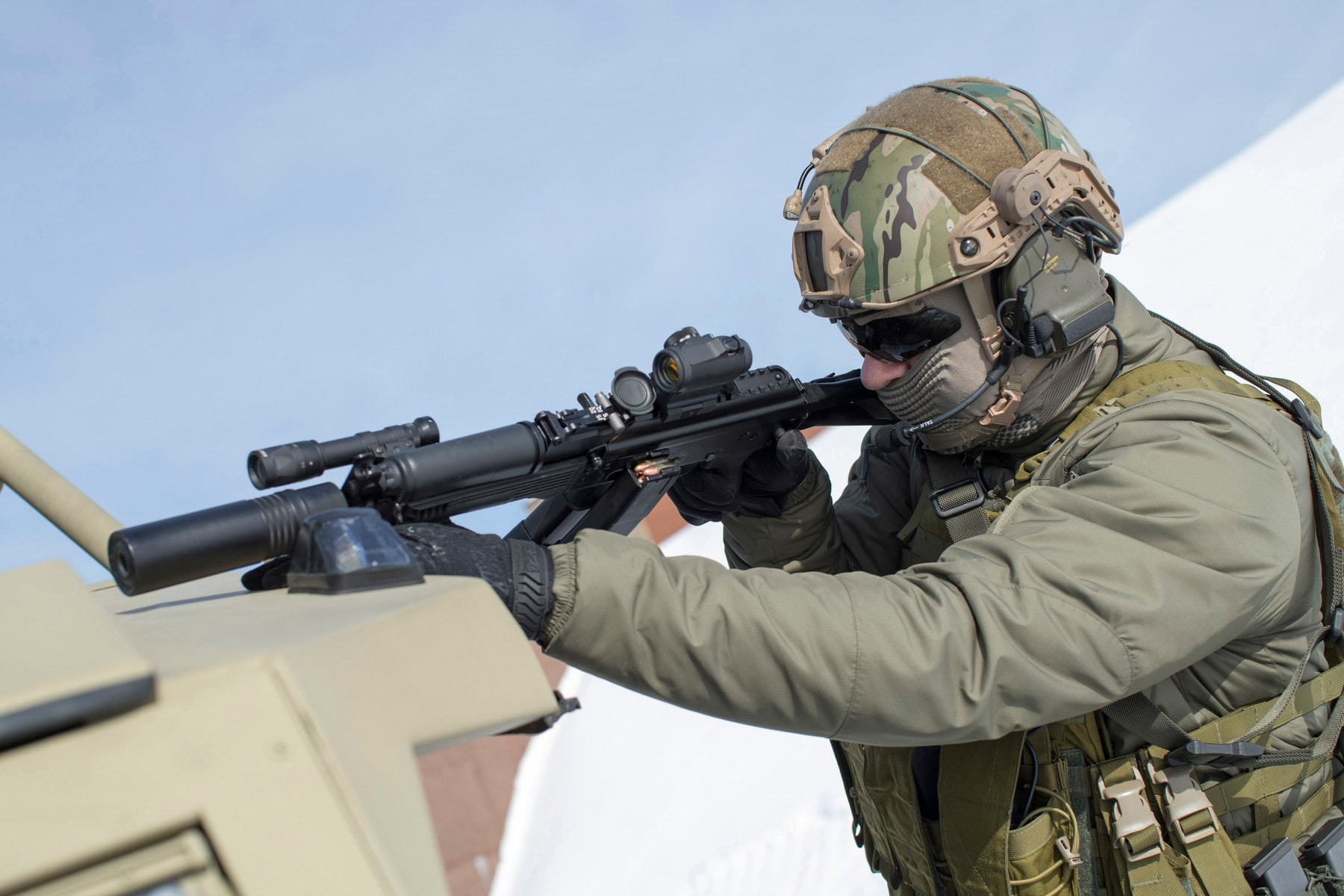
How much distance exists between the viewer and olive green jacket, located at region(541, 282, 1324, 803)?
205 cm

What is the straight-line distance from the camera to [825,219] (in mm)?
3018

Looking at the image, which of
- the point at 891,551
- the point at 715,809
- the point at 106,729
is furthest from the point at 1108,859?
the point at 715,809

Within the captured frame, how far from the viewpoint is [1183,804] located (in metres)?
2.69

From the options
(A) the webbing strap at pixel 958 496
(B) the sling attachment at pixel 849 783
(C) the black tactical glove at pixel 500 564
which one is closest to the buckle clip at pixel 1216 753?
(A) the webbing strap at pixel 958 496

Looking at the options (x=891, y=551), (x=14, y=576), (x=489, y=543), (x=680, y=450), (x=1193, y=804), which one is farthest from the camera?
(x=891, y=551)

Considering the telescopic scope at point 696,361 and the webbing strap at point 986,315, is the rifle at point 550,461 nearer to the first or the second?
the telescopic scope at point 696,361

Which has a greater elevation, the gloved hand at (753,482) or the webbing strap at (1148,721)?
the gloved hand at (753,482)

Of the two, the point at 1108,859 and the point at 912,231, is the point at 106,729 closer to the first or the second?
the point at 912,231

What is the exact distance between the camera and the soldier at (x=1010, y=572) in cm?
208

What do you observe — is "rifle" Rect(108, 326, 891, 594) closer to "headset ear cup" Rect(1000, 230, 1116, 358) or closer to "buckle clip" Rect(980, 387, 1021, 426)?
"buckle clip" Rect(980, 387, 1021, 426)

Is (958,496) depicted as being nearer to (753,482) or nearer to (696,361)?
(753,482)

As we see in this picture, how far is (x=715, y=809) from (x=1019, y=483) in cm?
404

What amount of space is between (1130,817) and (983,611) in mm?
962

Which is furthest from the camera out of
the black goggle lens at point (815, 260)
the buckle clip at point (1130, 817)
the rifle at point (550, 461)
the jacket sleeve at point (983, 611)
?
the black goggle lens at point (815, 260)
